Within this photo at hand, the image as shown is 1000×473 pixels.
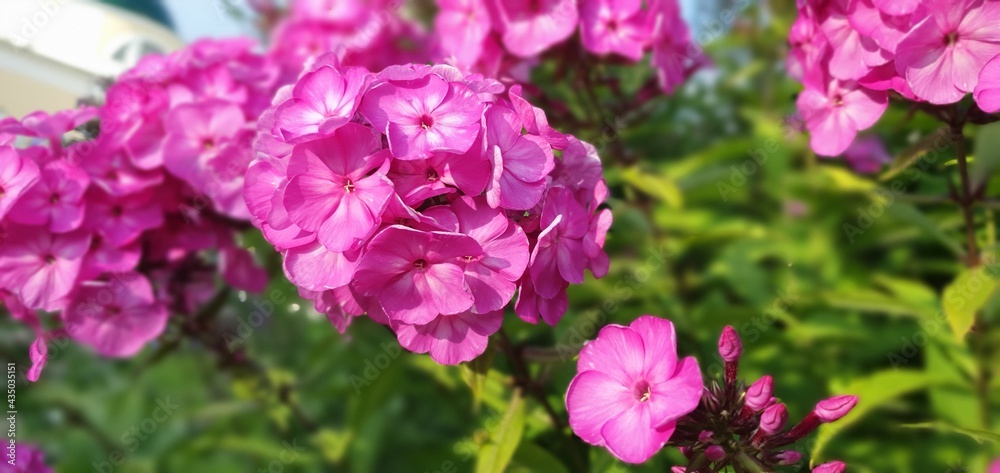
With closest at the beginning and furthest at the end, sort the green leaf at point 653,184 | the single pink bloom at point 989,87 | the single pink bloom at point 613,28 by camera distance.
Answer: the single pink bloom at point 989,87
the single pink bloom at point 613,28
the green leaf at point 653,184

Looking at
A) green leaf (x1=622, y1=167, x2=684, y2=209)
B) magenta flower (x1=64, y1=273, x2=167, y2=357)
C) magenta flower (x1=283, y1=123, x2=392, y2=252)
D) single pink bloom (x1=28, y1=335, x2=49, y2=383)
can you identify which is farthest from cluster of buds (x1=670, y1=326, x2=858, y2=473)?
magenta flower (x1=64, y1=273, x2=167, y2=357)

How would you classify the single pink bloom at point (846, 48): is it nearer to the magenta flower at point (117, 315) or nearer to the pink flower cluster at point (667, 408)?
the pink flower cluster at point (667, 408)

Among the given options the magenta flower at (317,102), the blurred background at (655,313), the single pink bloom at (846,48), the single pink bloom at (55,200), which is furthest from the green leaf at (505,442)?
the single pink bloom at (55,200)

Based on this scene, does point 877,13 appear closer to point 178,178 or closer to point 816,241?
point 816,241

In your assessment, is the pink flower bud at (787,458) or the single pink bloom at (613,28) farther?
the single pink bloom at (613,28)

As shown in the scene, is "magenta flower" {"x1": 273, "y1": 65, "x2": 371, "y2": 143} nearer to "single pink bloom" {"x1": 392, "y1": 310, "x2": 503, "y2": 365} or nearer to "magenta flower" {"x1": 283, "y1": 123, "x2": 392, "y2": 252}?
"magenta flower" {"x1": 283, "y1": 123, "x2": 392, "y2": 252}

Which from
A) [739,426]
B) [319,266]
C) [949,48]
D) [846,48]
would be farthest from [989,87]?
[319,266]
